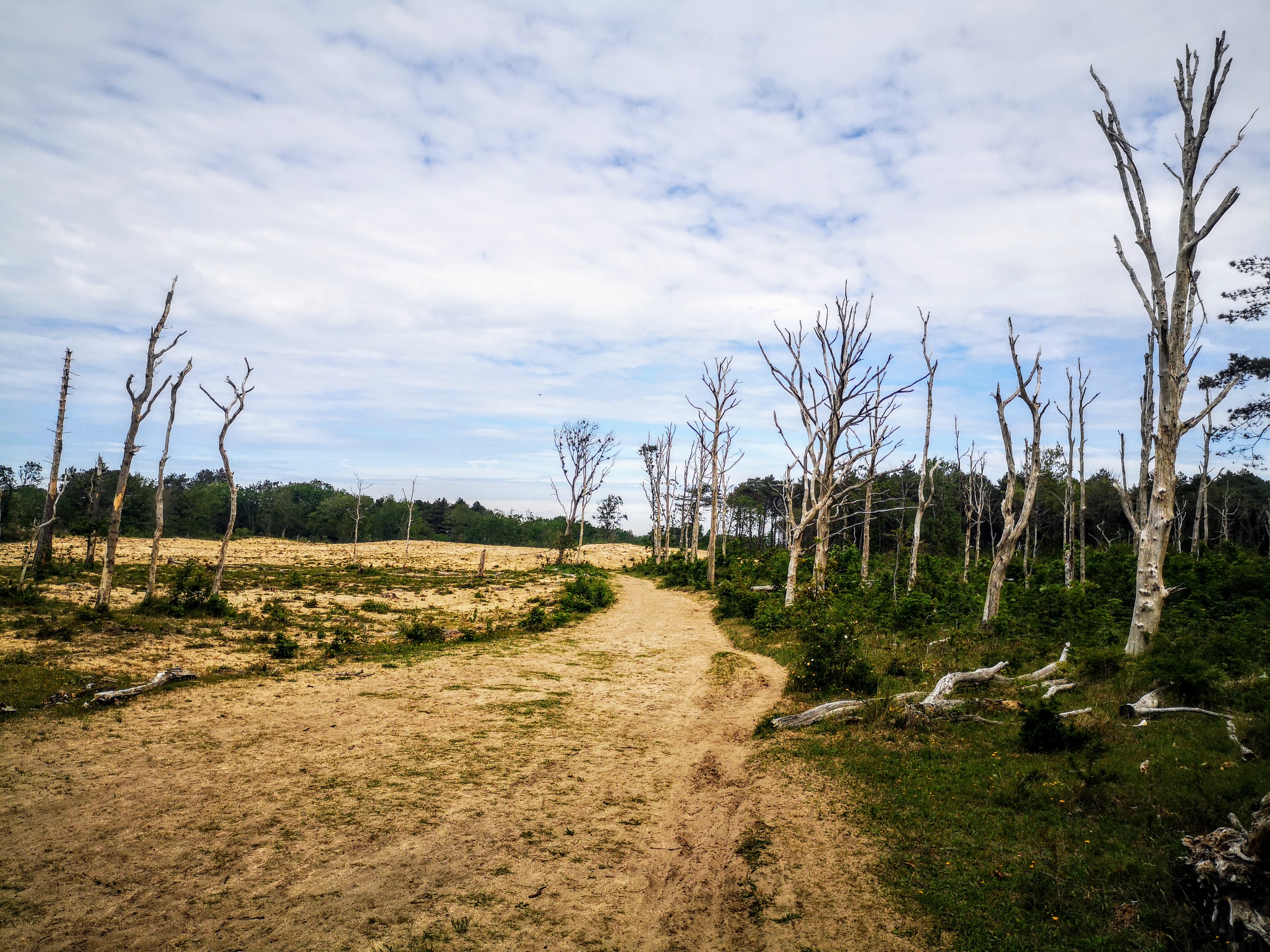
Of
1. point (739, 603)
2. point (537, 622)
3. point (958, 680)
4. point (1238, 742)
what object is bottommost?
point (537, 622)

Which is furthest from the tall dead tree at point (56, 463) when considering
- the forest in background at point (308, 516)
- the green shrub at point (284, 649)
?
the forest in background at point (308, 516)

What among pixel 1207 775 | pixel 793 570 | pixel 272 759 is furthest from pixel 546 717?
pixel 793 570

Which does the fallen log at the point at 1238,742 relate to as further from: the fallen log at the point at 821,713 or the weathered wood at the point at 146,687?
the weathered wood at the point at 146,687

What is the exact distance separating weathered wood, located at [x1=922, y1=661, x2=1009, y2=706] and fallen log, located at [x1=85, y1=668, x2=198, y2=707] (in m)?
11.8

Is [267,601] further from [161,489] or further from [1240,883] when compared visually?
[1240,883]

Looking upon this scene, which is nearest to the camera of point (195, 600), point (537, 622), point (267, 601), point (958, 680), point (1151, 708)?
point (1151, 708)

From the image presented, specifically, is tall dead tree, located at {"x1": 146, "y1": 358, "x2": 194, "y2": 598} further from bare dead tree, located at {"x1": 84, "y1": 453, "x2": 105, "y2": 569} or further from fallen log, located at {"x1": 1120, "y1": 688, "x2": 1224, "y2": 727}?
fallen log, located at {"x1": 1120, "y1": 688, "x2": 1224, "y2": 727}

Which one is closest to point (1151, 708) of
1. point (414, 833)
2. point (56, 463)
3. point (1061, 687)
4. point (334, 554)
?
point (1061, 687)

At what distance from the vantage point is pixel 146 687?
955cm

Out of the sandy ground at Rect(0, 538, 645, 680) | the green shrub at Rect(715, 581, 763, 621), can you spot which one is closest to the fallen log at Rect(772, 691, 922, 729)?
the green shrub at Rect(715, 581, 763, 621)

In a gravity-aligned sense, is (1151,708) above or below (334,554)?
above

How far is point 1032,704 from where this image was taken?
806 centimetres

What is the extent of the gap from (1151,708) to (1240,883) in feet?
15.2

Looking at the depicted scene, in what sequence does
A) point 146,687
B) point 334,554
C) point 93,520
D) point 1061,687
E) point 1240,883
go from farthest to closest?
point 334,554
point 93,520
point 146,687
point 1061,687
point 1240,883
